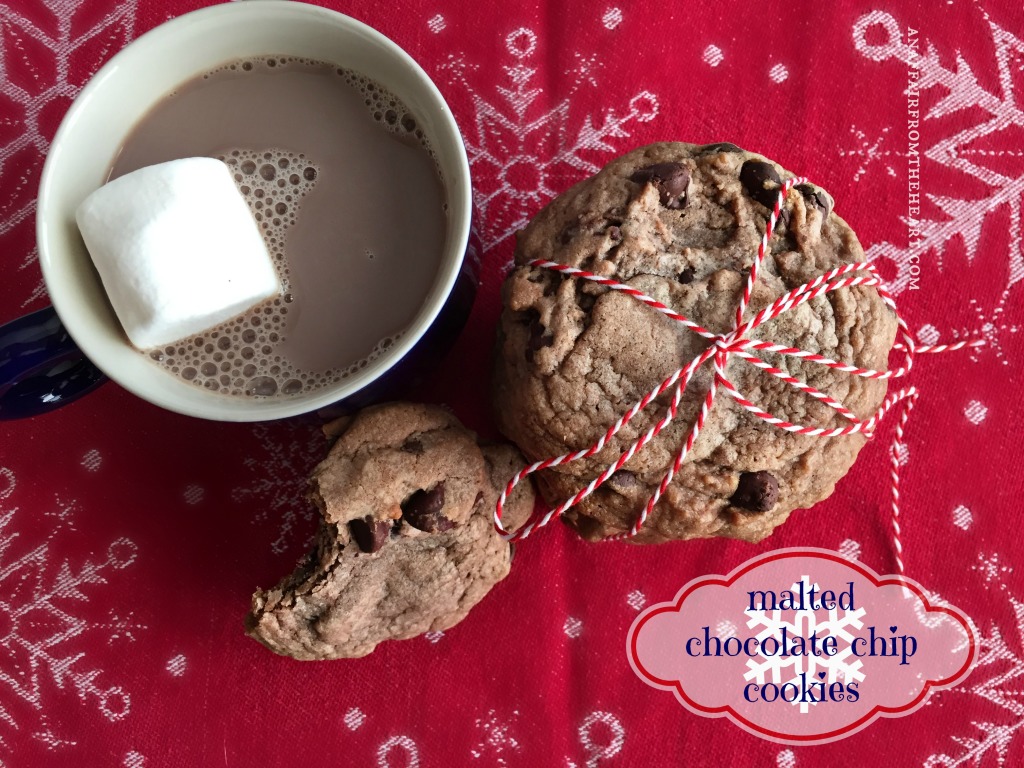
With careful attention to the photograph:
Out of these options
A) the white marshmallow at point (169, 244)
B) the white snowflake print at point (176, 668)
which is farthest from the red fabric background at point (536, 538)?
the white marshmallow at point (169, 244)

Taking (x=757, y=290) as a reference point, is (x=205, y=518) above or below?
below

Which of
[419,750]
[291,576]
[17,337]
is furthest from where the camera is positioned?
[419,750]

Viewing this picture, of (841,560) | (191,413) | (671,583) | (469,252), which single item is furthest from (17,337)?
(841,560)

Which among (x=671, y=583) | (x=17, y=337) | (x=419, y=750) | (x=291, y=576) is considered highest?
(x=17, y=337)

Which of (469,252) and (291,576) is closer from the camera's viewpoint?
(469,252)

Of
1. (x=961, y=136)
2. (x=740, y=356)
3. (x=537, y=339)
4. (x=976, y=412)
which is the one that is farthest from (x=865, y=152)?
(x=537, y=339)

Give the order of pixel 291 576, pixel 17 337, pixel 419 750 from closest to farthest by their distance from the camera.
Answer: pixel 17 337 → pixel 291 576 → pixel 419 750

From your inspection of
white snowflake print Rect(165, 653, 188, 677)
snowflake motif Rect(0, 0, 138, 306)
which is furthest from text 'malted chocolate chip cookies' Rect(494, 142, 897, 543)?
snowflake motif Rect(0, 0, 138, 306)

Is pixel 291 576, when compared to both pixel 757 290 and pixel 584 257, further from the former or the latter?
pixel 757 290
